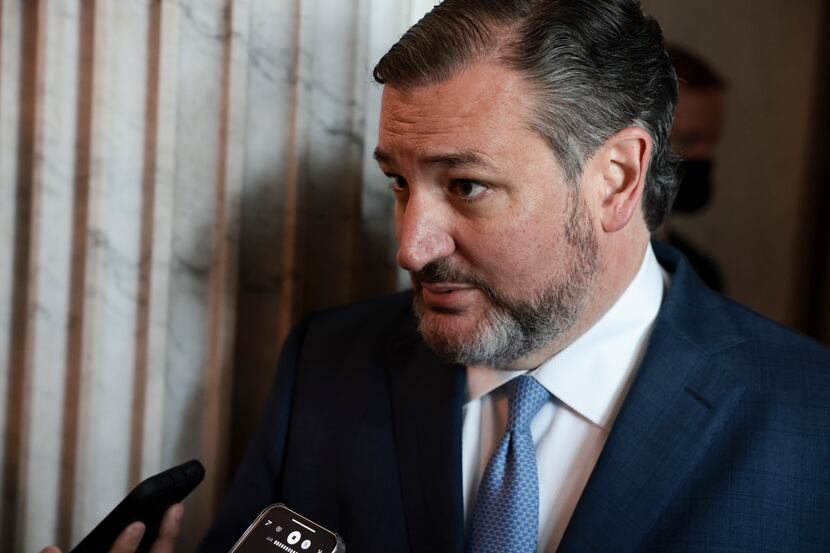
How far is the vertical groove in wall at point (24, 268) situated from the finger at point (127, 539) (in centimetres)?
40

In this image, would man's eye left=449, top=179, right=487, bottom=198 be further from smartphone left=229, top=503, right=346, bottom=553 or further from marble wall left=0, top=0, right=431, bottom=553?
smartphone left=229, top=503, right=346, bottom=553

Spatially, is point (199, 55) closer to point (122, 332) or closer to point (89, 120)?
point (89, 120)

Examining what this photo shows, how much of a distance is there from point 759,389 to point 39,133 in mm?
1135

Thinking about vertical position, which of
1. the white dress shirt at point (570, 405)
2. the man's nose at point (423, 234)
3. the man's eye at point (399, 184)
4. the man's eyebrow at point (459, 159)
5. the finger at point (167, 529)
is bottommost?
the finger at point (167, 529)

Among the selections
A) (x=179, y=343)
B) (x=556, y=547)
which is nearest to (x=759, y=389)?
(x=556, y=547)

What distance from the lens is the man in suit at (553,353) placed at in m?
1.19

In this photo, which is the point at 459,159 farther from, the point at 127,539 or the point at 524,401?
the point at 127,539

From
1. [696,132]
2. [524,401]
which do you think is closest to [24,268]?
[524,401]

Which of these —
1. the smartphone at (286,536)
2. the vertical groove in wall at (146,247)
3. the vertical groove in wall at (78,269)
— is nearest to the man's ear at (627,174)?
the smartphone at (286,536)

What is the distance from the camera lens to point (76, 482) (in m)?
1.55

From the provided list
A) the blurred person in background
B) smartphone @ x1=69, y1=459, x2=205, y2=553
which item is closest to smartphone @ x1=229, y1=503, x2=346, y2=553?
smartphone @ x1=69, y1=459, x2=205, y2=553

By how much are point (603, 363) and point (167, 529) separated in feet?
2.11

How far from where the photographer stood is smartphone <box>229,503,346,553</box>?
3.59 feet

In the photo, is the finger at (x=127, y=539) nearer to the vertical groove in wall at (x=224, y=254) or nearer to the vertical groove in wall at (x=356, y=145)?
the vertical groove in wall at (x=224, y=254)
